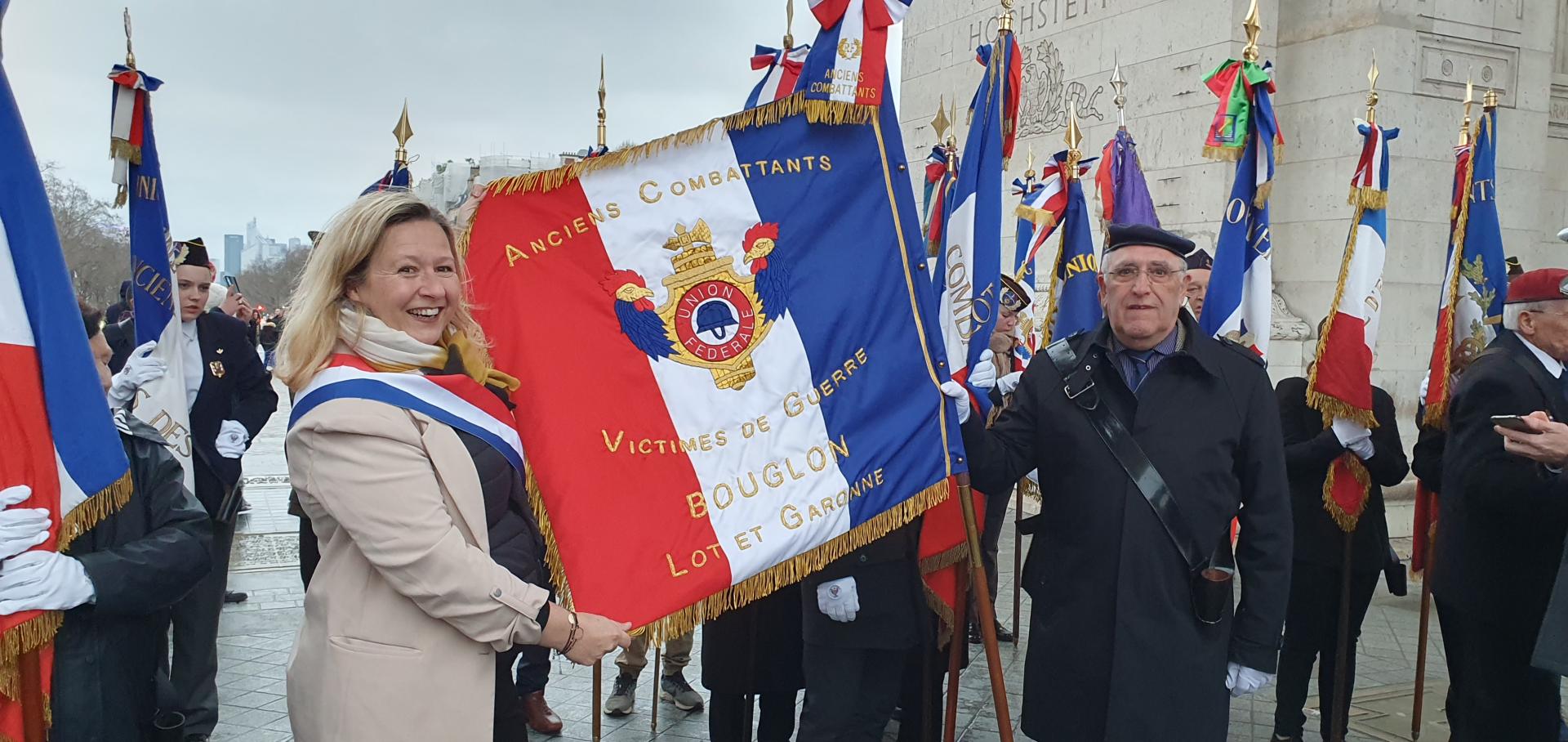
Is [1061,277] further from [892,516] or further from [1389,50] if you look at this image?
[1389,50]

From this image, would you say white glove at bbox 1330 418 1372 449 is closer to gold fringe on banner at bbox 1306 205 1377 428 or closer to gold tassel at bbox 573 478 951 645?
gold fringe on banner at bbox 1306 205 1377 428

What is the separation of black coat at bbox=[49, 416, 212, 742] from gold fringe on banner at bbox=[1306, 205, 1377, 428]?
4476mm

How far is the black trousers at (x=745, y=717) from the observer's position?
4.33m

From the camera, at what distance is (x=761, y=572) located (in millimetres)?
3227

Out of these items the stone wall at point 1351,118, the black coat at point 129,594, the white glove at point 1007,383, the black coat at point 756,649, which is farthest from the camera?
the stone wall at point 1351,118

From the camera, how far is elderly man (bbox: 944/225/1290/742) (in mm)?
3090

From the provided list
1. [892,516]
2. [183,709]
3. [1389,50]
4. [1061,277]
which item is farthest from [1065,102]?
[183,709]

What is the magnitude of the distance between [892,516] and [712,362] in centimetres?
77

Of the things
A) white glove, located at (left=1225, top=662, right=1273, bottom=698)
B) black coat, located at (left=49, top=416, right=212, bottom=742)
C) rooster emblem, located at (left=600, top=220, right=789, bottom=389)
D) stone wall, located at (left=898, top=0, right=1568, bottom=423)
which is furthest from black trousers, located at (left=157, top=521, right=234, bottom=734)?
stone wall, located at (left=898, top=0, right=1568, bottom=423)

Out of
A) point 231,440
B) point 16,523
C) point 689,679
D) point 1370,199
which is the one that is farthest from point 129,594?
point 1370,199

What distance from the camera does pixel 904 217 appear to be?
11.7 ft

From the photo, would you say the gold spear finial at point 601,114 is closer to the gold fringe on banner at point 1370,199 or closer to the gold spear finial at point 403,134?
the gold spear finial at point 403,134

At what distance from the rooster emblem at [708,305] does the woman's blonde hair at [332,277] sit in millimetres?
787

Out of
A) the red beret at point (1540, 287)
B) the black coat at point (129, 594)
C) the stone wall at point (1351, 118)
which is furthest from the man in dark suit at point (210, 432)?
the stone wall at point (1351, 118)
